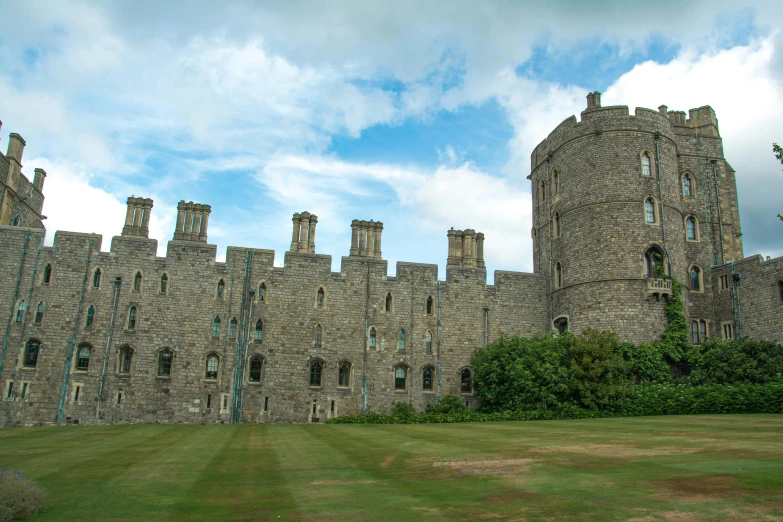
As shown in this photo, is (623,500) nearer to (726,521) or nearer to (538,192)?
(726,521)

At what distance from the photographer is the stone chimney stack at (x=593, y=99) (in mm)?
34844

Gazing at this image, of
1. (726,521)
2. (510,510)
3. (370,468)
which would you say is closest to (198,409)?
(370,468)

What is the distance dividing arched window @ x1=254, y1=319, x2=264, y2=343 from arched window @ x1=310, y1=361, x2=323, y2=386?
312 centimetres

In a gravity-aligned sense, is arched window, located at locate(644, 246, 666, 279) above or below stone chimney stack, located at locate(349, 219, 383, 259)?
below

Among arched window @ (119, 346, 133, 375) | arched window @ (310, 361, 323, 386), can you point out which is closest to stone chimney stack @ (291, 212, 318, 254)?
arched window @ (310, 361, 323, 386)

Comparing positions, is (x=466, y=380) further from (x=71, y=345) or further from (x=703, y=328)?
(x=71, y=345)

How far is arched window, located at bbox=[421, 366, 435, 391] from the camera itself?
33.5 meters

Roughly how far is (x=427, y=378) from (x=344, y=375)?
4739 mm

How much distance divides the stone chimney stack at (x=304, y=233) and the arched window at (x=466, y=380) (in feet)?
36.5

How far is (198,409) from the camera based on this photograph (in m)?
30.8

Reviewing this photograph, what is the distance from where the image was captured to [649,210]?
32656 mm

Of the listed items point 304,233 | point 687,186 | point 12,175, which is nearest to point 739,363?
point 687,186

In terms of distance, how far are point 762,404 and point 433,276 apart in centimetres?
1722

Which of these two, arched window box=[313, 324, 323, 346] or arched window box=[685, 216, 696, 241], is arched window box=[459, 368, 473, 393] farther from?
arched window box=[685, 216, 696, 241]
